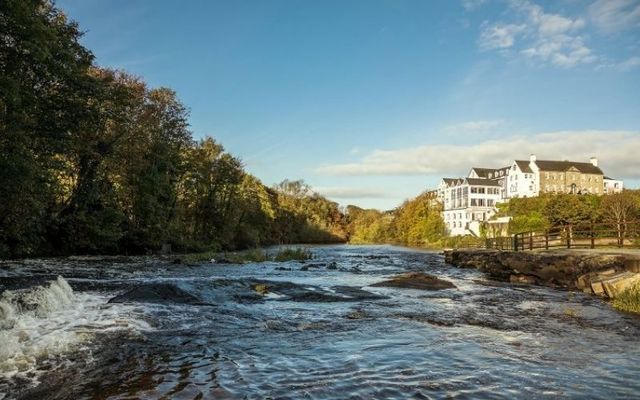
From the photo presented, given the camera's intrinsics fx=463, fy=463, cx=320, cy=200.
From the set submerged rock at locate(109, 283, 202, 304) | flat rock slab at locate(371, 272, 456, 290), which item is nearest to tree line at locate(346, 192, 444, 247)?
flat rock slab at locate(371, 272, 456, 290)

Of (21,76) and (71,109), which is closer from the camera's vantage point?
(21,76)

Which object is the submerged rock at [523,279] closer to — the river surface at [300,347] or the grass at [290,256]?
the river surface at [300,347]

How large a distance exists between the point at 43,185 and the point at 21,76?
567 cm

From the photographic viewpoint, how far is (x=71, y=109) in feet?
84.9

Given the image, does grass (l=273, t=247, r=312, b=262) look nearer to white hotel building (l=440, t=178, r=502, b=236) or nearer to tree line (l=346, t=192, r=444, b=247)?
tree line (l=346, t=192, r=444, b=247)

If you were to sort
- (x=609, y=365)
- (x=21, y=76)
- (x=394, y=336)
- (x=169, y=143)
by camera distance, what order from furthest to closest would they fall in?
(x=169, y=143) < (x=21, y=76) < (x=394, y=336) < (x=609, y=365)

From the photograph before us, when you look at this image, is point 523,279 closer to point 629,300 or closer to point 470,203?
point 629,300

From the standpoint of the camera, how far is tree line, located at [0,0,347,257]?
22.0m

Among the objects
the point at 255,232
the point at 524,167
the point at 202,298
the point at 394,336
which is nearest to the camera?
the point at 394,336

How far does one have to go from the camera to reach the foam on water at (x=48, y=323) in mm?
7106

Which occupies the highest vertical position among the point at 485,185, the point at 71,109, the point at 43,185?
the point at 485,185

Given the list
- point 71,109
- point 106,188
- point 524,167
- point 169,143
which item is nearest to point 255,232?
point 169,143

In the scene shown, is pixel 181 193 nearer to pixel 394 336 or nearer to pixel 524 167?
pixel 394 336

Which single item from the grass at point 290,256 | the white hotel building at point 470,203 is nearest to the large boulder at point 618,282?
the grass at point 290,256
